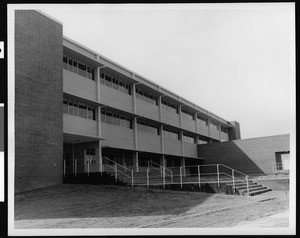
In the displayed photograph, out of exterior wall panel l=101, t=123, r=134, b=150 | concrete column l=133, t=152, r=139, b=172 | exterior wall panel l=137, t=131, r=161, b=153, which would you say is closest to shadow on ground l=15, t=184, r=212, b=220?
exterior wall panel l=101, t=123, r=134, b=150

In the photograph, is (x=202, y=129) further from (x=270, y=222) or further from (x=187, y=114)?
(x=270, y=222)

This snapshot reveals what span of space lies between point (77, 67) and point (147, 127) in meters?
9.84

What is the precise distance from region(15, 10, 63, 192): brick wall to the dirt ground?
1.18 metres

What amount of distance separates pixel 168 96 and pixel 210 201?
18.6 meters

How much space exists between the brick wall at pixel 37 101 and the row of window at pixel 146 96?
10.4 meters

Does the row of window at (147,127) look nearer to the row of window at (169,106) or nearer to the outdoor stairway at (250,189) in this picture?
the row of window at (169,106)

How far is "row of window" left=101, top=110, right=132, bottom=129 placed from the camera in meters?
25.6

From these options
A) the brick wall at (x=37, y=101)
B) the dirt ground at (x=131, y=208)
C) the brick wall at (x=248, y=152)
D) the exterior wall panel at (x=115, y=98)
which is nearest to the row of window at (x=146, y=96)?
the exterior wall panel at (x=115, y=98)

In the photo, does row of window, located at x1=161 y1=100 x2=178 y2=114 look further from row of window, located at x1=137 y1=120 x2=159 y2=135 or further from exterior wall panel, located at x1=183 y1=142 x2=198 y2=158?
exterior wall panel, located at x1=183 y1=142 x2=198 y2=158

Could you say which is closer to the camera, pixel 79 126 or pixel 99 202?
pixel 99 202

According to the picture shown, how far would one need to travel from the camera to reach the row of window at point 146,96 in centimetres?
3003

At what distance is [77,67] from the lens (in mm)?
23109

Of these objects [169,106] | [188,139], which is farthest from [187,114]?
[169,106]

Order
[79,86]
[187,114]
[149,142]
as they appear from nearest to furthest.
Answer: [79,86], [149,142], [187,114]
